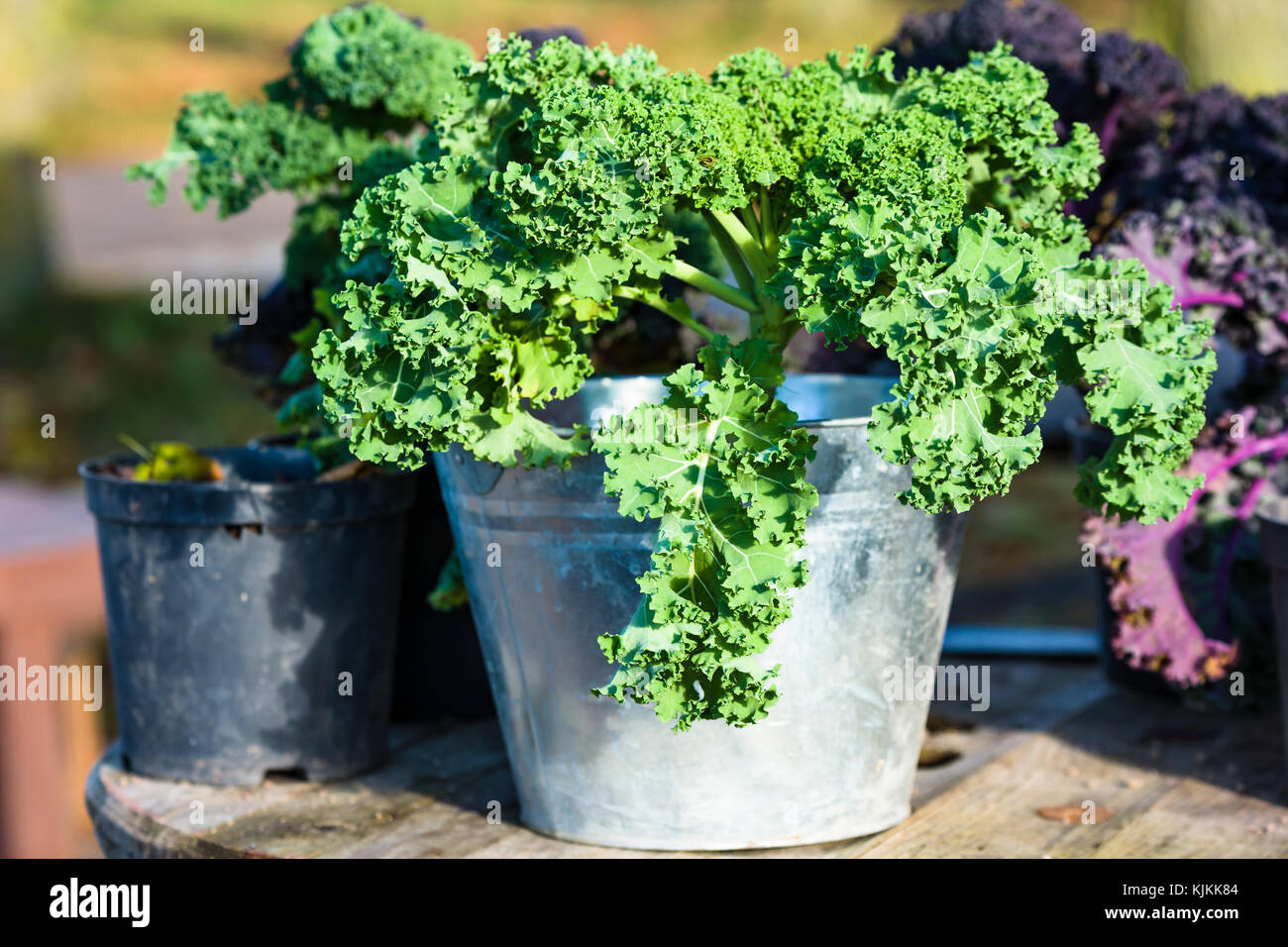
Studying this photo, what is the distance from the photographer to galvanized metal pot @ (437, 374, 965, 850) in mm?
1526

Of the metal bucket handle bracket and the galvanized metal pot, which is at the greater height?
the metal bucket handle bracket

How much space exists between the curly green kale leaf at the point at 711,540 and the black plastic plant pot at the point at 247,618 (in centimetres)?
61

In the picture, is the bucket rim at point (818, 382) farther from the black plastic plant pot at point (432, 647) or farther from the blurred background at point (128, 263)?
the blurred background at point (128, 263)

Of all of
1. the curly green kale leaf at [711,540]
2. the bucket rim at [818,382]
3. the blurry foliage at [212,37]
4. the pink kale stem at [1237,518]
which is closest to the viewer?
the curly green kale leaf at [711,540]

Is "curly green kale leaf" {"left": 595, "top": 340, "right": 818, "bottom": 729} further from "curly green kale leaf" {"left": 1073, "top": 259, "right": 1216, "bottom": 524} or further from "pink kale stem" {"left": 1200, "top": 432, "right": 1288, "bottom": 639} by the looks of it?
"pink kale stem" {"left": 1200, "top": 432, "right": 1288, "bottom": 639}

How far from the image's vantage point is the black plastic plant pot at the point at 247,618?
182cm

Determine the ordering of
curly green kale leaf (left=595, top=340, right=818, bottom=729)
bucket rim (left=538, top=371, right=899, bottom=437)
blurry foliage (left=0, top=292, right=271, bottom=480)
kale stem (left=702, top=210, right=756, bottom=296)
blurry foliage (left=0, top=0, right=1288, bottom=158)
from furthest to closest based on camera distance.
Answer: blurry foliage (left=0, top=0, right=1288, bottom=158) → blurry foliage (left=0, top=292, right=271, bottom=480) → bucket rim (left=538, top=371, right=899, bottom=437) → kale stem (left=702, top=210, right=756, bottom=296) → curly green kale leaf (left=595, top=340, right=818, bottom=729)

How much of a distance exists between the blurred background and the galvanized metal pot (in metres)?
0.93

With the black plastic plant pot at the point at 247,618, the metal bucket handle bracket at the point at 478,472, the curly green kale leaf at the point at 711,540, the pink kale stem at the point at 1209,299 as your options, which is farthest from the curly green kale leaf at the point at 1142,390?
the black plastic plant pot at the point at 247,618

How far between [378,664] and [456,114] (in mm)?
782

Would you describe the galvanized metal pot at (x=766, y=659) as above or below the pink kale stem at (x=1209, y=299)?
below

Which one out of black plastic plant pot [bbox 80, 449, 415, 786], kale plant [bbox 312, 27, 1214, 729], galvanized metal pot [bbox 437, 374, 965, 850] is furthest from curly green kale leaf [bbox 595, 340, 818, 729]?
black plastic plant pot [bbox 80, 449, 415, 786]

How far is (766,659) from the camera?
1.53 metres

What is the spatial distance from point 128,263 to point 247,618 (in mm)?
8699
